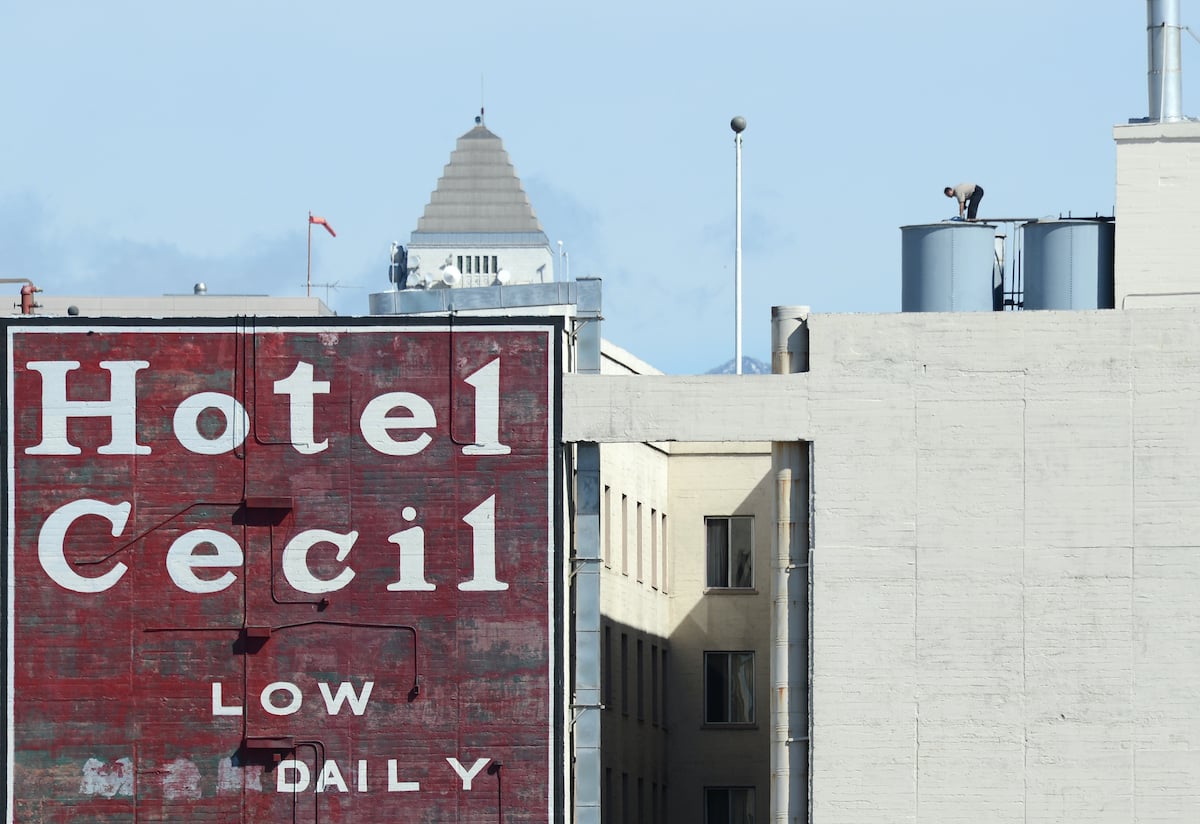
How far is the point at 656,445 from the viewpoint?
7419 cm

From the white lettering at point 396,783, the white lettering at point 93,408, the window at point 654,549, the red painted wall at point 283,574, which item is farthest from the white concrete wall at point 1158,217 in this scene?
the window at point 654,549

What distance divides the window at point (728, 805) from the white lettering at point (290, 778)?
2431 cm

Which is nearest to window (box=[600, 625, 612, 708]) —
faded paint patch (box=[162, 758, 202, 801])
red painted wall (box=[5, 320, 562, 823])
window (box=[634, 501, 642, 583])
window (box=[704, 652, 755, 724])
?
window (box=[634, 501, 642, 583])

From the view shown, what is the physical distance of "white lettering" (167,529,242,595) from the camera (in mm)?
54625

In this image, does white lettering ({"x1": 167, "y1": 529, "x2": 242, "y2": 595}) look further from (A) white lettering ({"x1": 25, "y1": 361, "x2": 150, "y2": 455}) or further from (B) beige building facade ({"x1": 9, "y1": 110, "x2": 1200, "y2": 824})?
(B) beige building facade ({"x1": 9, "y1": 110, "x2": 1200, "y2": 824})

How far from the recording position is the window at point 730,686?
3041 inches

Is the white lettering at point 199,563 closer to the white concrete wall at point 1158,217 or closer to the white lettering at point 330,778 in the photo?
the white lettering at point 330,778

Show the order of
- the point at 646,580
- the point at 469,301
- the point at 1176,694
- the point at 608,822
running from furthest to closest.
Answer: the point at 646,580 → the point at 608,822 → the point at 469,301 → the point at 1176,694

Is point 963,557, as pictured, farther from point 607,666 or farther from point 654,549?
point 654,549

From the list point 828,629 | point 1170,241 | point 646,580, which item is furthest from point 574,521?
point 646,580

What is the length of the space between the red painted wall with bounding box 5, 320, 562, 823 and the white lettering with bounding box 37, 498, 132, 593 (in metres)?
0.04

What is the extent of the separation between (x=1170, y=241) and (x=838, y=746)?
12759mm

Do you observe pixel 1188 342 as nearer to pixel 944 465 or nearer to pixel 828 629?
pixel 944 465

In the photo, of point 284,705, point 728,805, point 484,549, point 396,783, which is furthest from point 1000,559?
point 728,805
